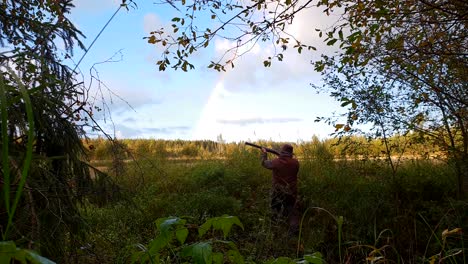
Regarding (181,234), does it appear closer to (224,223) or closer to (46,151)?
(224,223)

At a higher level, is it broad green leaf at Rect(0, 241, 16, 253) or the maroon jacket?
the maroon jacket

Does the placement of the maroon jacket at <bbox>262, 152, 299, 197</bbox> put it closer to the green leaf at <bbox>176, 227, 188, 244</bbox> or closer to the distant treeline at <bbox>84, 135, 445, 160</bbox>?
the distant treeline at <bbox>84, 135, 445, 160</bbox>

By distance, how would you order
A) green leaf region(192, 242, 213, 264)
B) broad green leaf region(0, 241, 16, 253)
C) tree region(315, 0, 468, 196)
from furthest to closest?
1. tree region(315, 0, 468, 196)
2. green leaf region(192, 242, 213, 264)
3. broad green leaf region(0, 241, 16, 253)

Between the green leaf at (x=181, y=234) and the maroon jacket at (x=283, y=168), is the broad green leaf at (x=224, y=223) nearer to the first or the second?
the green leaf at (x=181, y=234)

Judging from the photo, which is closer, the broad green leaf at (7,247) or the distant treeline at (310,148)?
the broad green leaf at (7,247)

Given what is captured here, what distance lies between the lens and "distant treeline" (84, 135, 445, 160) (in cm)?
1024

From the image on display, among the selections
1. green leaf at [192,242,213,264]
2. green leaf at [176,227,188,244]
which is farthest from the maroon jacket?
green leaf at [192,242,213,264]

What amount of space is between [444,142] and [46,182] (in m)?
9.24

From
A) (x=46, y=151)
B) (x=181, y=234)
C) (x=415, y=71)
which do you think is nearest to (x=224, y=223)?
(x=181, y=234)

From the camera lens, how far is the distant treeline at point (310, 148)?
1024 cm

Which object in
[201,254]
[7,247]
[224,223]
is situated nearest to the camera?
[7,247]

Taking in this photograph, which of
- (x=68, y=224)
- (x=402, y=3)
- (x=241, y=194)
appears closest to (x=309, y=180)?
(x=241, y=194)

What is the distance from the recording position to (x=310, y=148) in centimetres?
1427

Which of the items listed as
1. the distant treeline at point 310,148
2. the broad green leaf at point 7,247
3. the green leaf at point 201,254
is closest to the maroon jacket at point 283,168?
the distant treeline at point 310,148
